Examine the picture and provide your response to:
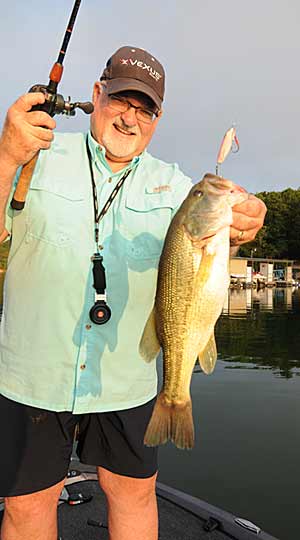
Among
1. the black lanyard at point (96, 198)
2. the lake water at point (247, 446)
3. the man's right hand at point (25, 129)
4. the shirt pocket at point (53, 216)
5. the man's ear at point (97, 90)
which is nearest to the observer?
the man's right hand at point (25, 129)

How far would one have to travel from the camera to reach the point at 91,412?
8.27 feet

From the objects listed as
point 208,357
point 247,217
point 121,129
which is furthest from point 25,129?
point 208,357

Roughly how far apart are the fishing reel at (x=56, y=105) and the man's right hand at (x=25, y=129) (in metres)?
0.06

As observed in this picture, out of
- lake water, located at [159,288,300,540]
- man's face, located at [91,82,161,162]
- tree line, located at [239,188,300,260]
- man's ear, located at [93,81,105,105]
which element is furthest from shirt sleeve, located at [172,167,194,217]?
tree line, located at [239,188,300,260]

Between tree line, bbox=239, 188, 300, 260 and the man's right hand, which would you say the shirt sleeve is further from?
tree line, bbox=239, 188, 300, 260

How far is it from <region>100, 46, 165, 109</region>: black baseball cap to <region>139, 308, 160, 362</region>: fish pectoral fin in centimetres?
125

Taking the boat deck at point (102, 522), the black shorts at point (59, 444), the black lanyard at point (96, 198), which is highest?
the black lanyard at point (96, 198)

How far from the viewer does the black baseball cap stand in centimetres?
261

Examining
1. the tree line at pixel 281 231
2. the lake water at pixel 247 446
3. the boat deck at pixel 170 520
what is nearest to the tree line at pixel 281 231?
the tree line at pixel 281 231

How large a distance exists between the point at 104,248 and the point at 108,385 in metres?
0.75

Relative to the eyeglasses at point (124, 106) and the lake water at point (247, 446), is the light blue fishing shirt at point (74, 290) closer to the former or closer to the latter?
the eyeglasses at point (124, 106)

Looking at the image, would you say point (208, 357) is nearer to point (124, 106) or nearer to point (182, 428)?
point (182, 428)

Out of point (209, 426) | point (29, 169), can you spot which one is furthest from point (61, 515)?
point (209, 426)

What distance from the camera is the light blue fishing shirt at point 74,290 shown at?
2457mm
